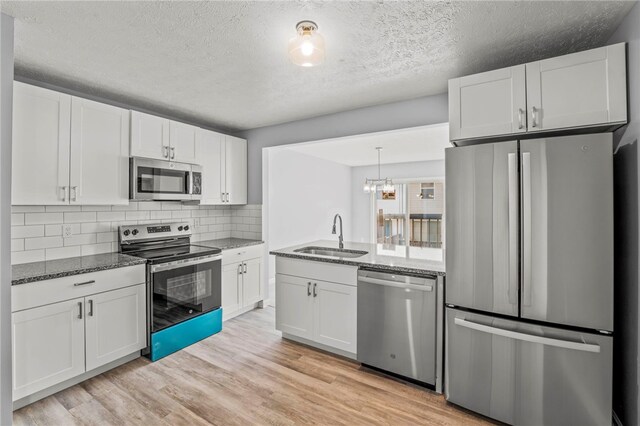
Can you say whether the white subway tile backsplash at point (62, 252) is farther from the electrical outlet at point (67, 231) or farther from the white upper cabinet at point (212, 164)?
the white upper cabinet at point (212, 164)

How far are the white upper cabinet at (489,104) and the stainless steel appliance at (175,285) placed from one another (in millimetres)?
2631

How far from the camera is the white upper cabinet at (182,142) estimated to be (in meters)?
3.30

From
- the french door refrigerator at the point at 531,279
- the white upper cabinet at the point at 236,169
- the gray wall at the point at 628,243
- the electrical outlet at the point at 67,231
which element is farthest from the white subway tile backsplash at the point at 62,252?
the gray wall at the point at 628,243

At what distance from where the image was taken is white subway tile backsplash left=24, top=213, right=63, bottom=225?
2.53m

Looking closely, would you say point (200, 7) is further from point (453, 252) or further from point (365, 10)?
point (453, 252)

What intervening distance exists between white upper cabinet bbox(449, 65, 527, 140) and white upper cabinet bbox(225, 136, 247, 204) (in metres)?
2.80

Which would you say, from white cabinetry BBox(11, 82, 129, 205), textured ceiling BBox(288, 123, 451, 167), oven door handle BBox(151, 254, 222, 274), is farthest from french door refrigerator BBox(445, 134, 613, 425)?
white cabinetry BBox(11, 82, 129, 205)

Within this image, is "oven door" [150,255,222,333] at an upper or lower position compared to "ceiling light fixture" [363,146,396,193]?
lower

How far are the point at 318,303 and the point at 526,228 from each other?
1.79m

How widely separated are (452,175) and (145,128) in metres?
2.87

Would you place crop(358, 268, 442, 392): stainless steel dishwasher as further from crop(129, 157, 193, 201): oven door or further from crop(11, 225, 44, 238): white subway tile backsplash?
crop(11, 225, 44, 238): white subway tile backsplash

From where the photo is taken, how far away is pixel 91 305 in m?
2.38

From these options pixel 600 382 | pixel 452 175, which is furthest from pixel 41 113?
pixel 600 382

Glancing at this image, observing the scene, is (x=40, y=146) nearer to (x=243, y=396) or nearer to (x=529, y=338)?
(x=243, y=396)
